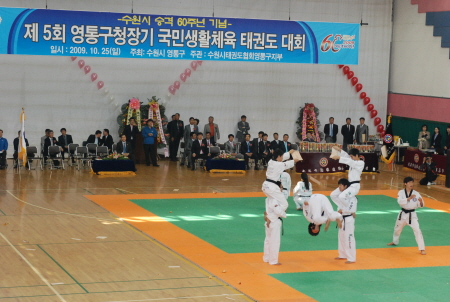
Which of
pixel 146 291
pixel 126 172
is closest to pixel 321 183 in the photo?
pixel 126 172

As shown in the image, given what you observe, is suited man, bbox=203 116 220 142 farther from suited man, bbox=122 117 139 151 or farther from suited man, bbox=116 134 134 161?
suited man, bbox=116 134 134 161

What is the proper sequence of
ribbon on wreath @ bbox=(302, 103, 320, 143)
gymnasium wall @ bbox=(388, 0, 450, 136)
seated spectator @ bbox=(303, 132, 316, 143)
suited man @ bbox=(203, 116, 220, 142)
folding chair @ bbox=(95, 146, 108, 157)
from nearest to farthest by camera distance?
folding chair @ bbox=(95, 146, 108, 157)
suited man @ bbox=(203, 116, 220, 142)
seated spectator @ bbox=(303, 132, 316, 143)
gymnasium wall @ bbox=(388, 0, 450, 136)
ribbon on wreath @ bbox=(302, 103, 320, 143)

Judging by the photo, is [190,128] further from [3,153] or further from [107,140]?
[3,153]

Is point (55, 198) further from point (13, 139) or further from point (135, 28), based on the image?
point (13, 139)

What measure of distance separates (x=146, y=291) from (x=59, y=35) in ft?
40.7

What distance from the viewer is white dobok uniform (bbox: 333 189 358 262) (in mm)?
12422

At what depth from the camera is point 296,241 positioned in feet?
46.8

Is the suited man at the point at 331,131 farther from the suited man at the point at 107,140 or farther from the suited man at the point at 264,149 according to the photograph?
the suited man at the point at 107,140

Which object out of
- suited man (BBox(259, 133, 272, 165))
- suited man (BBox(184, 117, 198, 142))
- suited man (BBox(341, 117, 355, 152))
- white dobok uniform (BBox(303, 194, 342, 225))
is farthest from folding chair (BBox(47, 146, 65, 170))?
white dobok uniform (BBox(303, 194, 342, 225))

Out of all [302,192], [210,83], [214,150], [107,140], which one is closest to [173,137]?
[214,150]

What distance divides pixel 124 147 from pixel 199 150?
2700mm

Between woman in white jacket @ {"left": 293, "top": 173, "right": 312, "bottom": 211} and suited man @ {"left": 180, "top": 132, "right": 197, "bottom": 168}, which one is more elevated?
suited man @ {"left": 180, "top": 132, "right": 197, "bottom": 168}

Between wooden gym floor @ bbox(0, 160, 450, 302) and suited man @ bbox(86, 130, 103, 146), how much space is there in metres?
2.51

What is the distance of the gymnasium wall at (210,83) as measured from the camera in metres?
26.5
